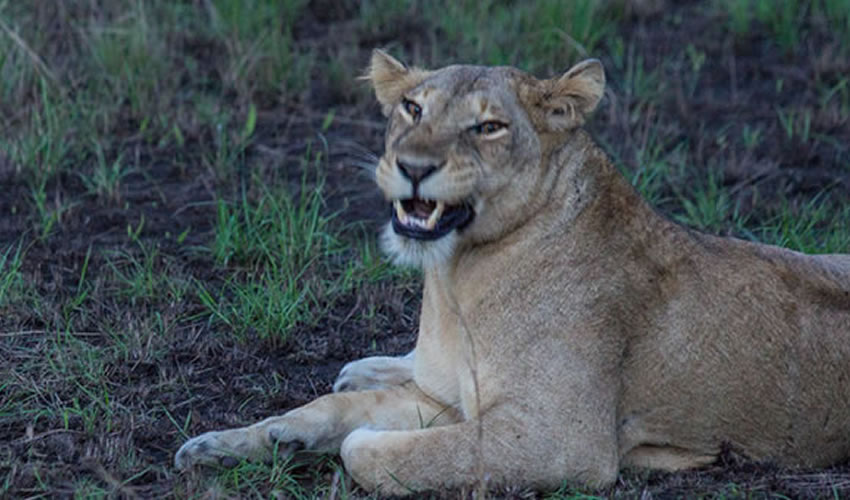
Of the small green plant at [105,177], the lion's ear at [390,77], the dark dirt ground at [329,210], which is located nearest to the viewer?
the dark dirt ground at [329,210]

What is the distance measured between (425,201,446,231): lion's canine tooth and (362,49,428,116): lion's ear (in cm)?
53

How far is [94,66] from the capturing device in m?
7.97

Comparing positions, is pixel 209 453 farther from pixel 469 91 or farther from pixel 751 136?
pixel 751 136

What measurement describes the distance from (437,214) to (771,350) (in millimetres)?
1048

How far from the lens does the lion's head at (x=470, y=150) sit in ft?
14.3

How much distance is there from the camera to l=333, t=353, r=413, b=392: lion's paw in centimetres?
518

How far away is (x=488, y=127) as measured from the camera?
4535mm

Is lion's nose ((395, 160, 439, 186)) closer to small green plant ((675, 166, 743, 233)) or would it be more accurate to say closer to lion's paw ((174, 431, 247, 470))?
lion's paw ((174, 431, 247, 470))

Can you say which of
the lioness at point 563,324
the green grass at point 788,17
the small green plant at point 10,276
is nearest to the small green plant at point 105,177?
the small green plant at point 10,276

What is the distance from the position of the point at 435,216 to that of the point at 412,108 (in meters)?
0.36

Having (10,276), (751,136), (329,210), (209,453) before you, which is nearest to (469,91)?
(209,453)

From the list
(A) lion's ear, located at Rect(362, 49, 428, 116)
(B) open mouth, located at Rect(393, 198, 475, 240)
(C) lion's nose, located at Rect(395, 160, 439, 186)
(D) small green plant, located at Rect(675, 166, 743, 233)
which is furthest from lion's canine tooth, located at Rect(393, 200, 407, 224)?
(D) small green plant, located at Rect(675, 166, 743, 233)

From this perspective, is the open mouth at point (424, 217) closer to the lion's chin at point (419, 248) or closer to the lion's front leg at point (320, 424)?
the lion's chin at point (419, 248)

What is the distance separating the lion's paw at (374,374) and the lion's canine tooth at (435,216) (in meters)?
0.86
